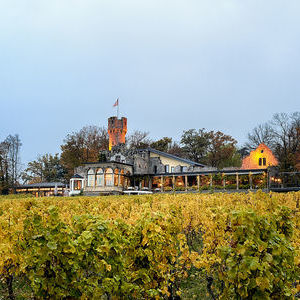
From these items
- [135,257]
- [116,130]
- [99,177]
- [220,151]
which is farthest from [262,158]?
[135,257]

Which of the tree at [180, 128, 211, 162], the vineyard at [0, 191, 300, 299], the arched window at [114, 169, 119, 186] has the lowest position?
the vineyard at [0, 191, 300, 299]

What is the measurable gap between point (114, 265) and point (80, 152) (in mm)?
54134

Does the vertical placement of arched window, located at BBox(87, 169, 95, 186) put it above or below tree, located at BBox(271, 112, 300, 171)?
below

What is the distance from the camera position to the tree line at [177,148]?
4801 cm

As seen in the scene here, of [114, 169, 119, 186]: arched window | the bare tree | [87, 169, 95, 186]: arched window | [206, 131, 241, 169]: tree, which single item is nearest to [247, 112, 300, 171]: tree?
[206, 131, 241, 169]: tree

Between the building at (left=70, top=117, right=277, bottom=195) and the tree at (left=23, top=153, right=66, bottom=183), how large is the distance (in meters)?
21.6

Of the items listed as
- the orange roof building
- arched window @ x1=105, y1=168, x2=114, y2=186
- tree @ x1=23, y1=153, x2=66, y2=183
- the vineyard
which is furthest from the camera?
tree @ x1=23, y1=153, x2=66, y2=183

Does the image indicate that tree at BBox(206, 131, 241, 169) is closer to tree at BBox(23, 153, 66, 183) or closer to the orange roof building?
the orange roof building

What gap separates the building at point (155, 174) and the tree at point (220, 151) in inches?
212

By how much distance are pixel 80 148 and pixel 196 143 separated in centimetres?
2247

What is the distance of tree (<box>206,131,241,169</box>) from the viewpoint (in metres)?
54.6

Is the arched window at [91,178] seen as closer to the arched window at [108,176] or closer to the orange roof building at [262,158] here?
the arched window at [108,176]

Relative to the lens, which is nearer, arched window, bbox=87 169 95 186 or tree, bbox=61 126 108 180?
arched window, bbox=87 169 95 186

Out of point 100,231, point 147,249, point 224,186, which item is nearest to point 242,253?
point 147,249
